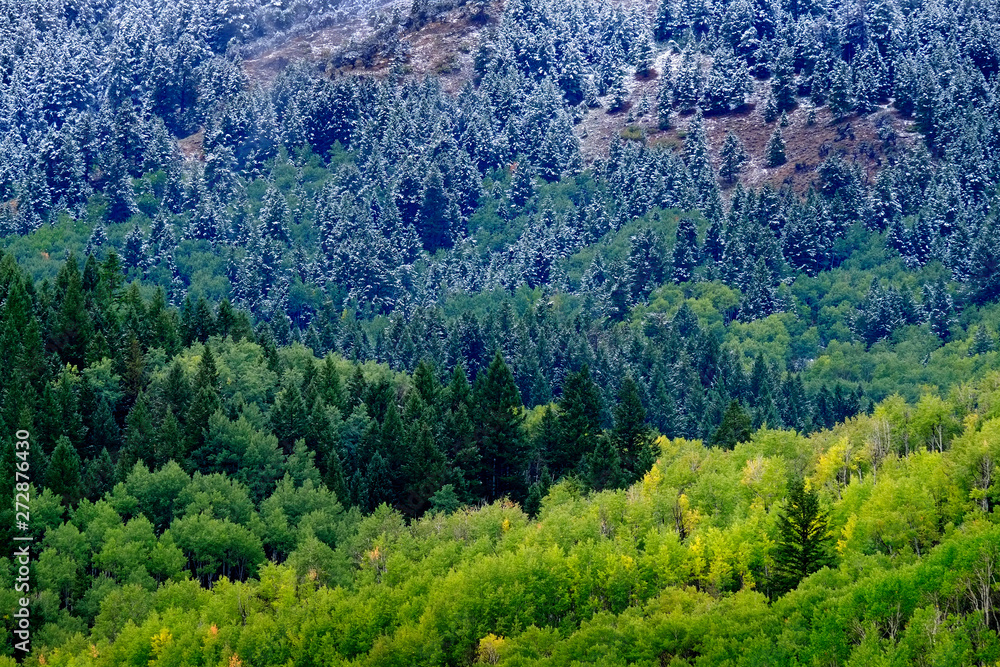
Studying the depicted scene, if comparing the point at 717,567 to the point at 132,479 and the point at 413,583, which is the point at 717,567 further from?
the point at 132,479

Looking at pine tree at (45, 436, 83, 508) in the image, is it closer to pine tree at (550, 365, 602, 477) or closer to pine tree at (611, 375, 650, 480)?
pine tree at (550, 365, 602, 477)

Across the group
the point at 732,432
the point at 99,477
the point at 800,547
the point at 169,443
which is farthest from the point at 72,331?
the point at 800,547

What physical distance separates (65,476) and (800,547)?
72824 millimetres

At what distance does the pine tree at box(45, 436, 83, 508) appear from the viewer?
495 feet

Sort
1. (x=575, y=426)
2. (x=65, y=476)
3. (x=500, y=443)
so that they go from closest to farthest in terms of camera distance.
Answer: (x=65, y=476), (x=500, y=443), (x=575, y=426)

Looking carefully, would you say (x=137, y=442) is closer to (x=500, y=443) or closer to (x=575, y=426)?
(x=500, y=443)

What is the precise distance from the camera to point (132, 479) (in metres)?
Answer: 153

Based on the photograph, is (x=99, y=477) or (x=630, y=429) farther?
(x=630, y=429)

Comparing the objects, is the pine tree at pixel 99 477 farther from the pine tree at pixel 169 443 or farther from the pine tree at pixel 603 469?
the pine tree at pixel 603 469

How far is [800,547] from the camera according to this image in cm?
12269

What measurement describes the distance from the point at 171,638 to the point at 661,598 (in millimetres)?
40675

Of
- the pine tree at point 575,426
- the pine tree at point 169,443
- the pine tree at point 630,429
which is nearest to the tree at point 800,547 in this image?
the pine tree at point 630,429

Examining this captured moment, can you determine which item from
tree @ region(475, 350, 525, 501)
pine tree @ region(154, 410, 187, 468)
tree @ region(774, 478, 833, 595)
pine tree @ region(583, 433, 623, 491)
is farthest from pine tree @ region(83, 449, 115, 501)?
tree @ region(774, 478, 833, 595)

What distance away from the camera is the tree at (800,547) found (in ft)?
401
